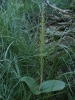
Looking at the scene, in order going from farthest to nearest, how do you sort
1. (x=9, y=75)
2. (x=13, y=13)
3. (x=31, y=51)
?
(x=13, y=13) → (x=31, y=51) → (x=9, y=75)

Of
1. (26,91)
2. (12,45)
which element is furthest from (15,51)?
(26,91)

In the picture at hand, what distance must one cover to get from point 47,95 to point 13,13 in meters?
0.98

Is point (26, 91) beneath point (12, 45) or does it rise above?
beneath

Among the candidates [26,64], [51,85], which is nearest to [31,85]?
[51,85]

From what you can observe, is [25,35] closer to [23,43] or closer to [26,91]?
[23,43]

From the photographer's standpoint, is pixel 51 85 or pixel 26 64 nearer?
pixel 51 85

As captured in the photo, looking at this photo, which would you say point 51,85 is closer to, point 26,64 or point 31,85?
point 31,85

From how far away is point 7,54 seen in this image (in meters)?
1.64

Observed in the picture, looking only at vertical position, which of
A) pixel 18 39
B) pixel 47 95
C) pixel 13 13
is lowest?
pixel 47 95

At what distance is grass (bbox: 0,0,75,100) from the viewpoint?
4.50 ft

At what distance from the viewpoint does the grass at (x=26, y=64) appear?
1.37 meters

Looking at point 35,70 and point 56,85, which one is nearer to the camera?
point 56,85

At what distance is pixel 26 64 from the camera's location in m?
1.57

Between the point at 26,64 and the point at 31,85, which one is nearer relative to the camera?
the point at 31,85
